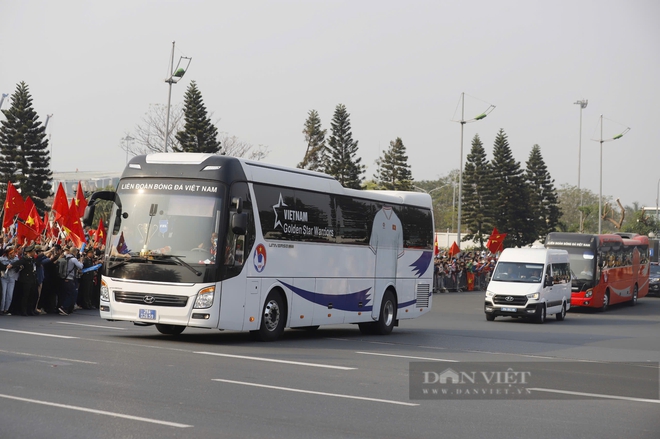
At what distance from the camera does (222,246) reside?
15.8 metres

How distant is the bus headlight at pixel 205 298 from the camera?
1563cm

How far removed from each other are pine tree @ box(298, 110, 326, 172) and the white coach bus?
6921 centimetres

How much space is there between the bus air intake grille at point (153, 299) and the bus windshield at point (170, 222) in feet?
2.10

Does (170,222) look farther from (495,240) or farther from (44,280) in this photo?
(495,240)

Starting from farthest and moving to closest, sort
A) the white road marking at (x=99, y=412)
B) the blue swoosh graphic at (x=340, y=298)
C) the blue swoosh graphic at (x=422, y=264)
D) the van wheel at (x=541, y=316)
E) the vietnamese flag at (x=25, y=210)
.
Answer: the vietnamese flag at (x=25, y=210), the van wheel at (x=541, y=316), the blue swoosh graphic at (x=422, y=264), the blue swoosh graphic at (x=340, y=298), the white road marking at (x=99, y=412)

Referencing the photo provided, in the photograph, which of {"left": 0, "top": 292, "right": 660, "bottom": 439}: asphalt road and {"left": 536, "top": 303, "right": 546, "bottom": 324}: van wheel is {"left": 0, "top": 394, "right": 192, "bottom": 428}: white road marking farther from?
{"left": 536, "top": 303, "right": 546, "bottom": 324}: van wheel

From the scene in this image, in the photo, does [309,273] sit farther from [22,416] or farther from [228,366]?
[22,416]

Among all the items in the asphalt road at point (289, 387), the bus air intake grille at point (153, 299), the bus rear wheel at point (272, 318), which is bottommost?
the asphalt road at point (289, 387)

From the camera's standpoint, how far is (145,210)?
16.1m

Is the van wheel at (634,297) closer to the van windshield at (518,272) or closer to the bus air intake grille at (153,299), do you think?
the van windshield at (518,272)

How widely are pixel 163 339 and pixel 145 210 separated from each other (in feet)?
8.62

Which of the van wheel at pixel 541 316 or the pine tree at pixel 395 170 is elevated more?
the pine tree at pixel 395 170

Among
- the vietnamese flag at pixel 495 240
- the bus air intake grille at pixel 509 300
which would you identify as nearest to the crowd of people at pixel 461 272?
the vietnamese flag at pixel 495 240

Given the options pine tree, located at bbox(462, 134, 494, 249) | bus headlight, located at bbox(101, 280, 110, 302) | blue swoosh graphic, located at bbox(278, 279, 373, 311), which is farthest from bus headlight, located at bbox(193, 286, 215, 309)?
pine tree, located at bbox(462, 134, 494, 249)
